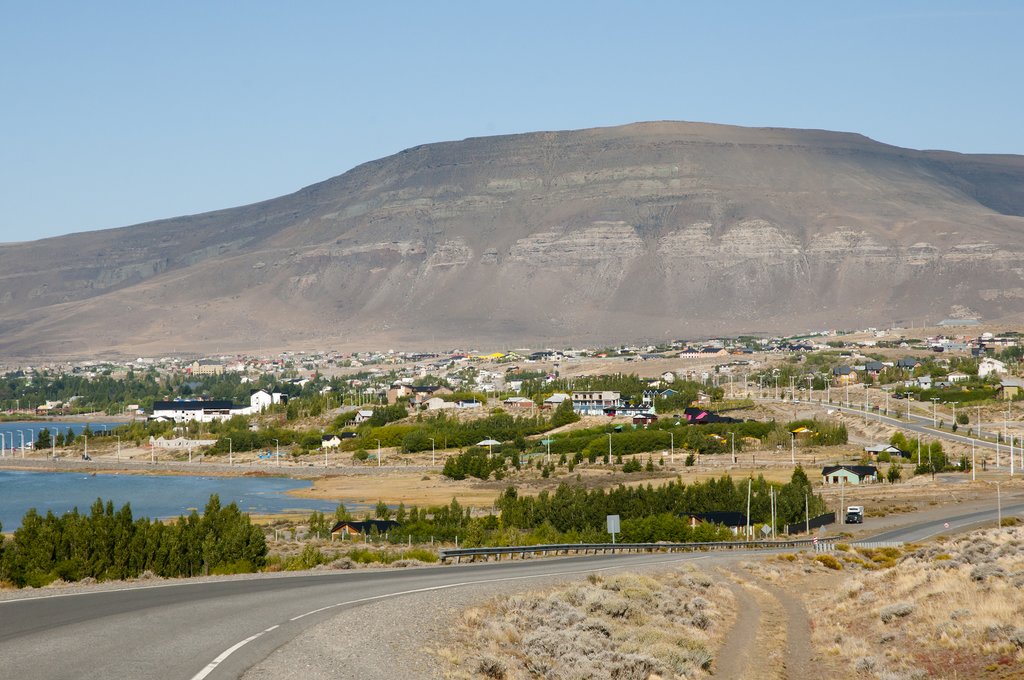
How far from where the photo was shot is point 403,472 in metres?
121

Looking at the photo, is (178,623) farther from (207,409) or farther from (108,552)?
(207,409)

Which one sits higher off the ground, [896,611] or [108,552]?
[108,552]

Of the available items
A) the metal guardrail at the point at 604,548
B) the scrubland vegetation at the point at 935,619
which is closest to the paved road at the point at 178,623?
the scrubland vegetation at the point at 935,619

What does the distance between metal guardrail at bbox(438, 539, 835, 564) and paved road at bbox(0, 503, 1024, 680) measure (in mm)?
8884

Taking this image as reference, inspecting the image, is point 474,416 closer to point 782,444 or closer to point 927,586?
point 782,444

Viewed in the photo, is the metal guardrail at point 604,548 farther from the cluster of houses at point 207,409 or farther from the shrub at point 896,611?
the cluster of houses at point 207,409

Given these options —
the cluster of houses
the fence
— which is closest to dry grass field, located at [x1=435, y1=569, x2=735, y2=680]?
the fence

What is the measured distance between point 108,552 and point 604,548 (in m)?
20.0

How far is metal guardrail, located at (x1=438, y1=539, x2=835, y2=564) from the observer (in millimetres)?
42500

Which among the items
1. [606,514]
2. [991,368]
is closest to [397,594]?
[606,514]

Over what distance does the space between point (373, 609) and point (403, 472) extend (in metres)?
97.0

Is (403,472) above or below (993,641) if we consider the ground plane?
below

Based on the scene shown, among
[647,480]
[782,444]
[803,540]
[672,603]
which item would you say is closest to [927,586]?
[672,603]

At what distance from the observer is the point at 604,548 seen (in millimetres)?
49750
